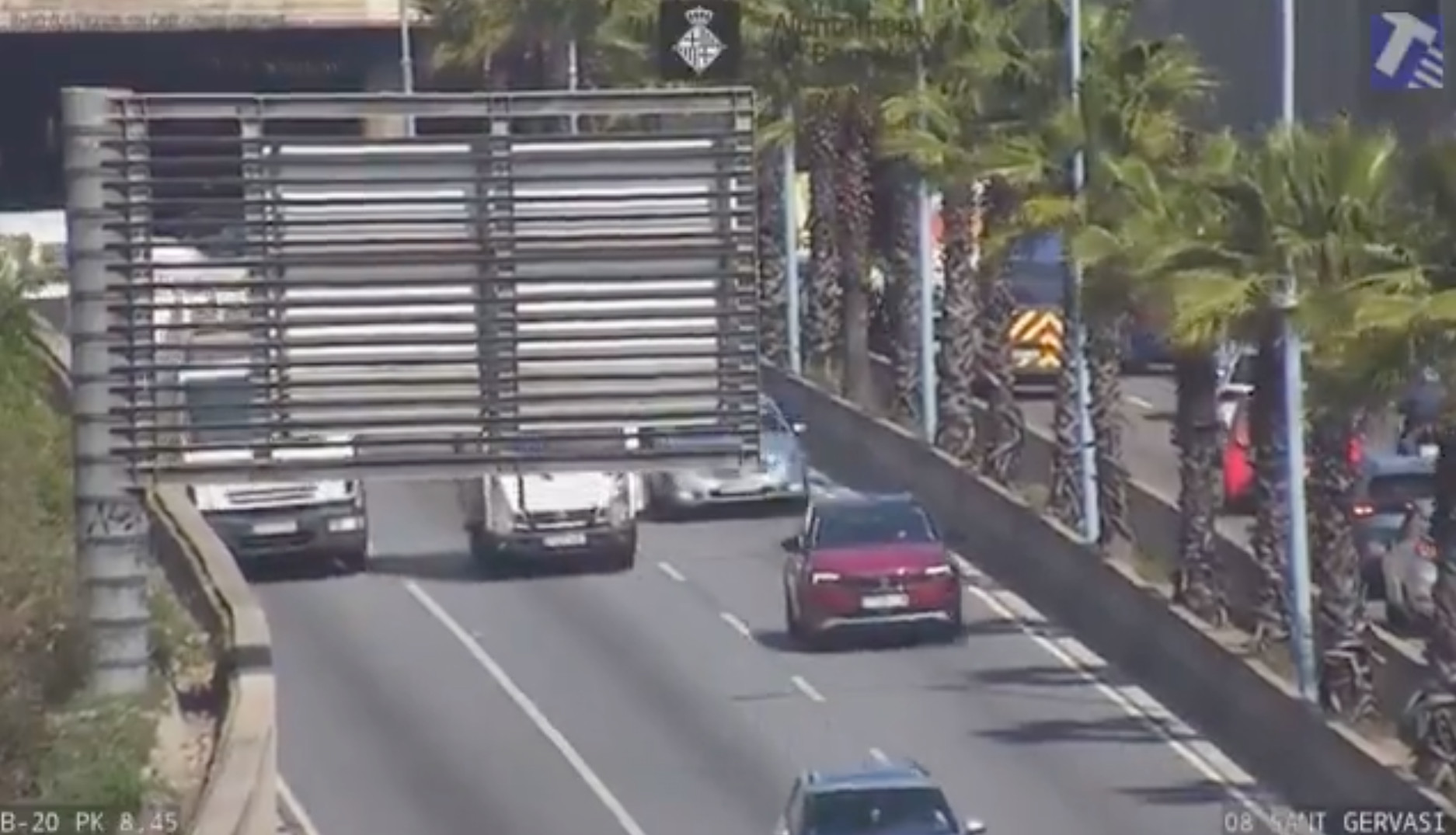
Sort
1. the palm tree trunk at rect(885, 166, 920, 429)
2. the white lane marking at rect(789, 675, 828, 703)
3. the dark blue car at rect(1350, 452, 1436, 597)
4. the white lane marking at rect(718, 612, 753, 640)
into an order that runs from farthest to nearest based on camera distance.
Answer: the palm tree trunk at rect(885, 166, 920, 429) < the white lane marking at rect(718, 612, 753, 640) < the dark blue car at rect(1350, 452, 1436, 597) < the white lane marking at rect(789, 675, 828, 703)

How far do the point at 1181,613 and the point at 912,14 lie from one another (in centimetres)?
1425

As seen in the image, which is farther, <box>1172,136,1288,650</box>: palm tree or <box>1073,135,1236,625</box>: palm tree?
<box>1073,135,1236,625</box>: palm tree

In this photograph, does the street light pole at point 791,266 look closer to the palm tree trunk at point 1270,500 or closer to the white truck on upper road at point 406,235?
the palm tree trunk at point 1270,500

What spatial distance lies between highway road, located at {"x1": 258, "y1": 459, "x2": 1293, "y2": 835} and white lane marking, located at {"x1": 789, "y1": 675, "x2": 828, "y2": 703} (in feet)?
0.13

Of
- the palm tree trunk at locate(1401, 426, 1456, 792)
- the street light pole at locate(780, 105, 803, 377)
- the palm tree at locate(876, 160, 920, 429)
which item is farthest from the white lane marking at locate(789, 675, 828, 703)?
the street light pole at locate(780, 105, 803, 377)

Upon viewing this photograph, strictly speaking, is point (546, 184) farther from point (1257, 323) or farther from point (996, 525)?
point (996, 525)

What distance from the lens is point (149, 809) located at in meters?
22.6

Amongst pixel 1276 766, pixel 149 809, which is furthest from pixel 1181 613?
pixel 149 809

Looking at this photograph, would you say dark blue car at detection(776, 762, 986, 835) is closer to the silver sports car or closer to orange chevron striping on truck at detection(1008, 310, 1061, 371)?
the silver sports car

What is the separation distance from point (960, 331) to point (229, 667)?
21911mm

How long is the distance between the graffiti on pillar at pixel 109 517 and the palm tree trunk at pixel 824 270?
97.9 ft

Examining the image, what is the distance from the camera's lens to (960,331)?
47781mm

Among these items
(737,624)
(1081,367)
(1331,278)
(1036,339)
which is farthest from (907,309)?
(1331,278)

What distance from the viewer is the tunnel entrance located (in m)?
101
